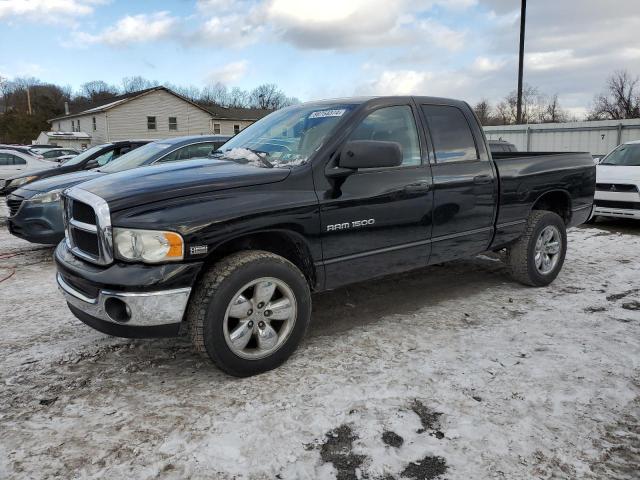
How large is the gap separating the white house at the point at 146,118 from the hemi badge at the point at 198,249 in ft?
135

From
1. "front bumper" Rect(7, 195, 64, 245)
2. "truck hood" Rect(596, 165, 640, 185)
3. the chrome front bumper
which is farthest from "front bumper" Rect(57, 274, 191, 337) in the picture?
"truck hood" Rect(596, 165, 640, 185)

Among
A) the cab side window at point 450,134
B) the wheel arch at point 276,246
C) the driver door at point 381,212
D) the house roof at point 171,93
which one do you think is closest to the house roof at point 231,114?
the house roof at point 171,93

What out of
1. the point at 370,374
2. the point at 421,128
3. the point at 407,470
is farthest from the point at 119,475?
the point at 421,128

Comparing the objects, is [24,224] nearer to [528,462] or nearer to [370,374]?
[370,374]

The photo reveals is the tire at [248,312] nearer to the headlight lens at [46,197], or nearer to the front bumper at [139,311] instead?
the front bumper at [139,311]

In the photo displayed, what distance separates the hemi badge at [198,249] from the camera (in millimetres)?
3027

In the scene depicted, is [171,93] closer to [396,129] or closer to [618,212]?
[618,212]

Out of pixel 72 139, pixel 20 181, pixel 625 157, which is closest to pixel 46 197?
pixel 20 181

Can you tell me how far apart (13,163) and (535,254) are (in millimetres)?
15819

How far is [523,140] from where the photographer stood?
830 inches

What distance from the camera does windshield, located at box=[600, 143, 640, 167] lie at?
957 cm

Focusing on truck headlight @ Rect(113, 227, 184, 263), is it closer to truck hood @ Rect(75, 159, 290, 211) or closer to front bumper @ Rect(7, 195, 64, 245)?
truck hood @ Rect(75, 159, 290, 211)

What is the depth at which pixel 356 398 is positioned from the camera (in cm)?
311

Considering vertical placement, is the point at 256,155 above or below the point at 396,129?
below
